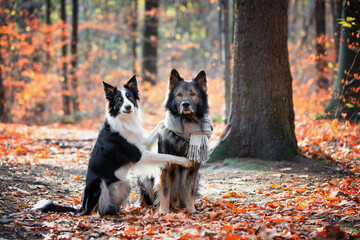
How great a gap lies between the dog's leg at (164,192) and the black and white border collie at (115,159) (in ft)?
A: 0.84

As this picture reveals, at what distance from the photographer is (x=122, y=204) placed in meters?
4.87

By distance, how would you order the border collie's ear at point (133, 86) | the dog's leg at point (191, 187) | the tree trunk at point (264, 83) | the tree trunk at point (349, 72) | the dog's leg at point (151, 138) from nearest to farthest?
1. the dog's leg at point (191, 187)
2. the border collie's ear at point (133, 86)
3. the dog's leg at point (151, 138)
4. the tree trunk at point (264, 83)
5. the tree trunk at point (349, 72)

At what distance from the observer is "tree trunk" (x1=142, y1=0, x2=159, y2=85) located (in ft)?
64.4

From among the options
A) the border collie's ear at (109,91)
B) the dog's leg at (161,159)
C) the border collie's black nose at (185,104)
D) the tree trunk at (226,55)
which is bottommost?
the dog's leg at (161,159)

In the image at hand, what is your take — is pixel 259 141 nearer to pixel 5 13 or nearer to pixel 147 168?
pixel 147 168

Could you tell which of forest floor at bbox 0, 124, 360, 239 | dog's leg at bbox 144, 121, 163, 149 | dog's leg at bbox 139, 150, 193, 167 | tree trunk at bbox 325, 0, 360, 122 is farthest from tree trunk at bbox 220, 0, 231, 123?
dog's leg at bbox 139, 150, 193, 167

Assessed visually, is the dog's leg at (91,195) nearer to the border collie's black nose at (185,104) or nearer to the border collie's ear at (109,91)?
the border collie's ear at (109,91)

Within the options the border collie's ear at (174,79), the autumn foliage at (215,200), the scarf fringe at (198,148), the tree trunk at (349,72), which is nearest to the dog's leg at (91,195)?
the autumn foliage at (215,200)

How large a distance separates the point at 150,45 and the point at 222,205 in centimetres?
1642

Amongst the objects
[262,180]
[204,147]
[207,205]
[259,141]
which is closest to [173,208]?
[207,205]

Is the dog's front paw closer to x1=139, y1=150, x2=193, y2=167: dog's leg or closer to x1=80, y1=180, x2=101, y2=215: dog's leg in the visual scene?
x1=139, y1=150, x2=193, y2=167: dog's leg

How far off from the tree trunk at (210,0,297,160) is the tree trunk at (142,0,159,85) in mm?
13238

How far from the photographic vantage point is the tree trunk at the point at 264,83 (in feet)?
21.6

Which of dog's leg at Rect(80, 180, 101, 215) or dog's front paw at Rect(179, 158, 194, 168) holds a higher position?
dog's front paw at Rect(179, 158, 194, 168)
